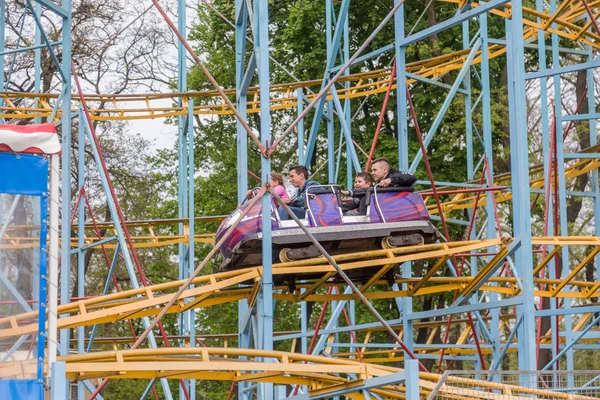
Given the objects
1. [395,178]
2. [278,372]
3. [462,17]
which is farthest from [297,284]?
Answer: [462,17]

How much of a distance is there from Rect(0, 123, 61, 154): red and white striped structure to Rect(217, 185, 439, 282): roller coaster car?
312 centimetres

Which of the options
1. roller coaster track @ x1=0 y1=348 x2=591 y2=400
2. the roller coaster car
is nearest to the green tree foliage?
the roller coaster car

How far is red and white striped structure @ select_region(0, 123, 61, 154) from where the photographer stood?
767 cm

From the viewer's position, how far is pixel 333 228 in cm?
1107

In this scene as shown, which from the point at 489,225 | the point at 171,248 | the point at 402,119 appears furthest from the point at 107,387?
the point at 402,119

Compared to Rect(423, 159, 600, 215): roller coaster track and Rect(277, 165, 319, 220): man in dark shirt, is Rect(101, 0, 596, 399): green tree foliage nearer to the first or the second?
Rect(423, 159, 600, 215): roller coaster track

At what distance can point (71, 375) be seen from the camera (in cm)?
862

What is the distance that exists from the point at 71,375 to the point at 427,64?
1112 centimetres

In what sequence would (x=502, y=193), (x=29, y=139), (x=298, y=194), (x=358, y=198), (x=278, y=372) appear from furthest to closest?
(x=502, y=193)
(x=358, y=198)
(x=298, y=194)
(x=278, y=372)
(x=29, y=139)

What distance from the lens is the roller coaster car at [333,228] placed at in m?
10.9

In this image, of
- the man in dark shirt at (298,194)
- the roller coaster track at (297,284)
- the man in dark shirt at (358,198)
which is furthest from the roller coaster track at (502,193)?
the man in dark shirt at (298,194)

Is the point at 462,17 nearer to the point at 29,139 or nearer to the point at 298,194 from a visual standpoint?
the point at 298,194

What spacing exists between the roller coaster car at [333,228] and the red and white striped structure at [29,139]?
3125mm

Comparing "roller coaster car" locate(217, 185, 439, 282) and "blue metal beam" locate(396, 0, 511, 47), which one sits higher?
"blue metal beam" locate(396, 0, 511, 47)
